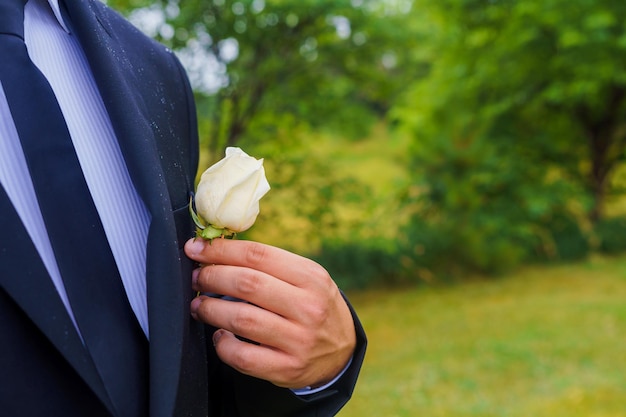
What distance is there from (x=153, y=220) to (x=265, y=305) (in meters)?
0.20

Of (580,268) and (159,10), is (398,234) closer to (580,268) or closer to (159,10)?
(580,268)

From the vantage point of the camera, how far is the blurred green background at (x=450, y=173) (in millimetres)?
7719


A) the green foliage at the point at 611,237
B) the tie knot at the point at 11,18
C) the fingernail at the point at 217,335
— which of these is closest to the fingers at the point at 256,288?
the fingernail at the point at 217,335

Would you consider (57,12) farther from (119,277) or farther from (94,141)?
(119,277)

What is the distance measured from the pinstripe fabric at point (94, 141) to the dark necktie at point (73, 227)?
0.08 feet

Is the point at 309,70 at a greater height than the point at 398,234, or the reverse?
the point at 309,70

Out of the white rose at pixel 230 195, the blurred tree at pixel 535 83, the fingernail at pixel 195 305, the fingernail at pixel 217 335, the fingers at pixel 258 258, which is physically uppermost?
the white rose at pixel 230 195

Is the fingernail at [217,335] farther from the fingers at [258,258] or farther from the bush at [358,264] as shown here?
the bush at [358,264]

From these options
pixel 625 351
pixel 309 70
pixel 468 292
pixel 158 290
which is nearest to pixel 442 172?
pixel 468 292

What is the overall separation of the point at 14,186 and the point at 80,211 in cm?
8

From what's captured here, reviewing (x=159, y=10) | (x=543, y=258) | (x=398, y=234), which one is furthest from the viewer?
(x=543, y=258)

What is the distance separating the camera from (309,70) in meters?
8.89

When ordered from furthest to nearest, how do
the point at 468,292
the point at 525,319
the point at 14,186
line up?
the point at 468,292
the point at 525,319
the point at 14,186

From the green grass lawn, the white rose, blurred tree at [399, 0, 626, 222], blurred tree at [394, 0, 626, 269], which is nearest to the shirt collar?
the white rose
